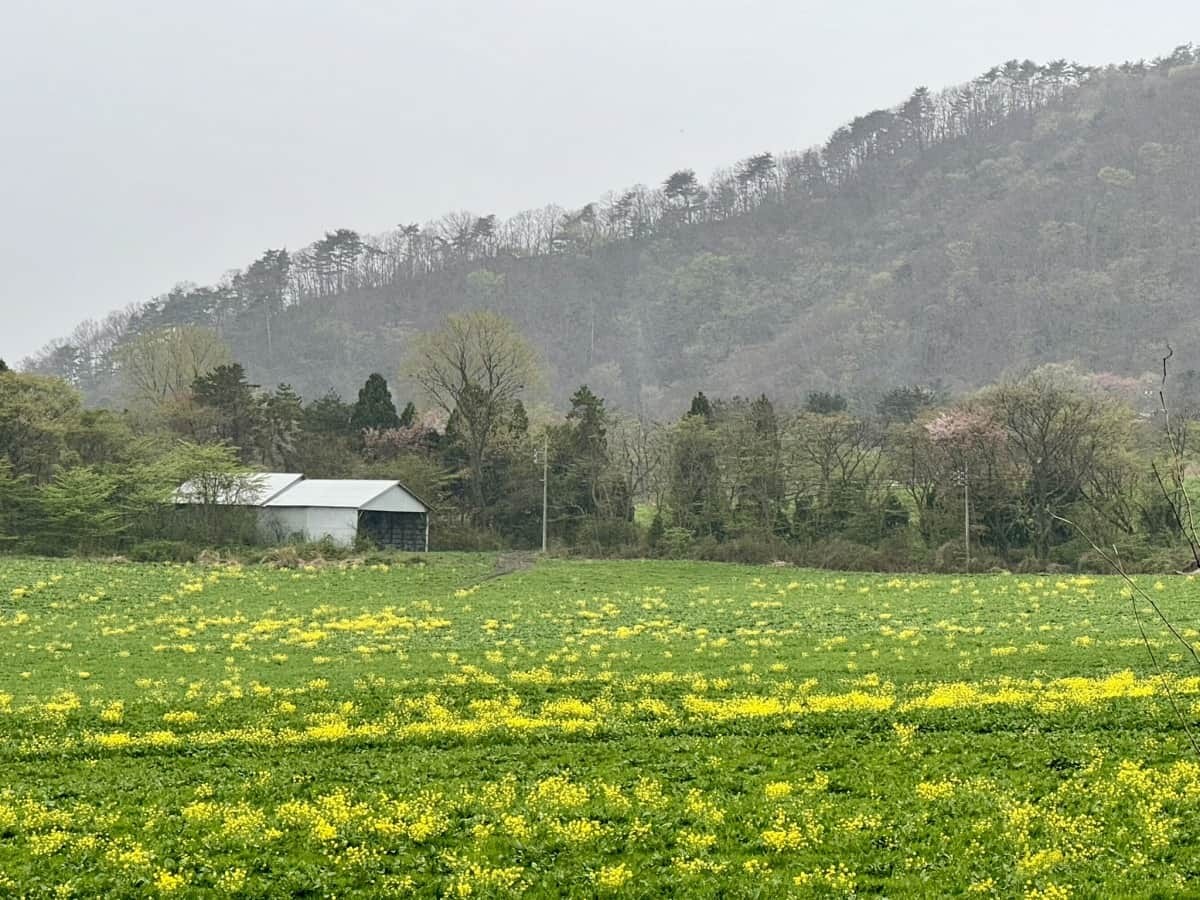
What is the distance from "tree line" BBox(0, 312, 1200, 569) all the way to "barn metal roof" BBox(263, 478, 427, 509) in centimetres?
331

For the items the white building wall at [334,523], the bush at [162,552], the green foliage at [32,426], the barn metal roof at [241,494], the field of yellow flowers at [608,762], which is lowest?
the field of yellow flowers at [608,762]

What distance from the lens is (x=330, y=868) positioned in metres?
10.0

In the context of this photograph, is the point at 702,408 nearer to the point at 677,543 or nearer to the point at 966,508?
the point at 677,543

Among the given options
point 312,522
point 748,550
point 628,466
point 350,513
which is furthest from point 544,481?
point 748,550

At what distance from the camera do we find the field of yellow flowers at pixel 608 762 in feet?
31.8

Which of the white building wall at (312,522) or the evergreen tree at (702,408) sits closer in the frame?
the white building wall at (312,522)

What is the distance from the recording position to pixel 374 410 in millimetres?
76250

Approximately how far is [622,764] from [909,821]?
416 centimetres

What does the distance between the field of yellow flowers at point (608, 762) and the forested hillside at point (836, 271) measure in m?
81.1

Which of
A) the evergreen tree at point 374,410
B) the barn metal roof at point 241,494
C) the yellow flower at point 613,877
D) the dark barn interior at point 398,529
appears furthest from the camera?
the evergreen tree at point 374,410

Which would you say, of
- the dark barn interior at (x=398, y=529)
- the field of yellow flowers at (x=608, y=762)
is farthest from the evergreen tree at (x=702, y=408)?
the field of yellow flowers at (x=608, y=762)

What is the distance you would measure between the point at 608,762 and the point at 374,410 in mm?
65337

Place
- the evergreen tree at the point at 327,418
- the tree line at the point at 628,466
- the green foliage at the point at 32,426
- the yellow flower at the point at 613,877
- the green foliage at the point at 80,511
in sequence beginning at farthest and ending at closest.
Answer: the evergreen tree at the point at 327,418 < the green foliage at the point at 32,426 < the green foliage at the point at 80,511 < the tree line at the point at 628,466 < the yellow flower at the point at 613,877

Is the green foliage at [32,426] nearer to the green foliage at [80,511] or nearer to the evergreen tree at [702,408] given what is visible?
the green foliage at [80,511]
